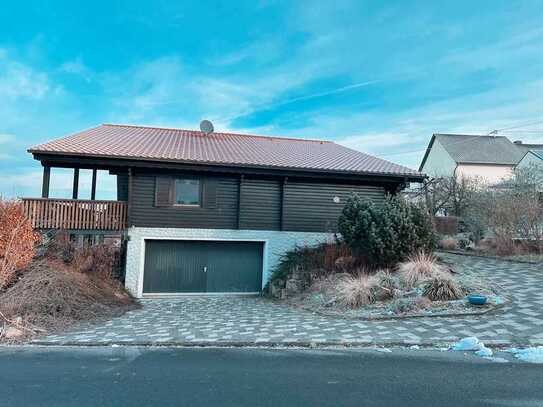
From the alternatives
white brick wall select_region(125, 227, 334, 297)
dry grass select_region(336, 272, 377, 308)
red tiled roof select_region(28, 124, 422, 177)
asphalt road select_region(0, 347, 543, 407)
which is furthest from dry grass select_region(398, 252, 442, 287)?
red tiled roof select_region(28, 124, 422, 177)

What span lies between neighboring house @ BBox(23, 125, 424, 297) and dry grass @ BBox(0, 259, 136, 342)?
247 cm

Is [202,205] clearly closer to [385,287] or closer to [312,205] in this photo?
[312,205]

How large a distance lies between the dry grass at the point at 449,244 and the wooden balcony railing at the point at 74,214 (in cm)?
1454

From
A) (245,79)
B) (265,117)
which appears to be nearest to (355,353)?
(245,79)

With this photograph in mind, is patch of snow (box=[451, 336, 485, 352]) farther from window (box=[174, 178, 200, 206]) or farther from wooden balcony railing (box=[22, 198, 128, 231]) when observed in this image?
wooden balcony railing (box=[22, 198, 128, 231])

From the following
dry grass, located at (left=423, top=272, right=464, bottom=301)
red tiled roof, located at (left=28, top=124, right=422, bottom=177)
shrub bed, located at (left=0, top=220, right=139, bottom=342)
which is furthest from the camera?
red tiled roof, located at (left=28, top=124, right=422, bottom=177)

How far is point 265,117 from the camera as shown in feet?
75.2

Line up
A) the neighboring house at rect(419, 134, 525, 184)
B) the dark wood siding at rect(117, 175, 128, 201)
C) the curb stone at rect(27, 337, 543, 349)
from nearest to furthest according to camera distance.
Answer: the curb stone at rect(27, 337, 543, 349) < the dark wood siding at rect(117, 175, 128, 201) < the neighboring house at rect(419, 134, 525, 184)

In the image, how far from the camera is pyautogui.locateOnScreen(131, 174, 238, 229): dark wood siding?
15.0 m

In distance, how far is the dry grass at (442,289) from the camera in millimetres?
9867

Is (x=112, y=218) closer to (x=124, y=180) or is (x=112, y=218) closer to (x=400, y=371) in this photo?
(x=124, y=180)

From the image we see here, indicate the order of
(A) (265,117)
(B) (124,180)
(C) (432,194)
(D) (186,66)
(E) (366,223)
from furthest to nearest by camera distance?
1. (C) (432,194)
2. (A) (265,117)
3. (B) (124,180)
4. (D) (186,66)
5. (E) (366,223)

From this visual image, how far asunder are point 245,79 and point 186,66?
218cm

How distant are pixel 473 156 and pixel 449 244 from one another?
55.6 feet
